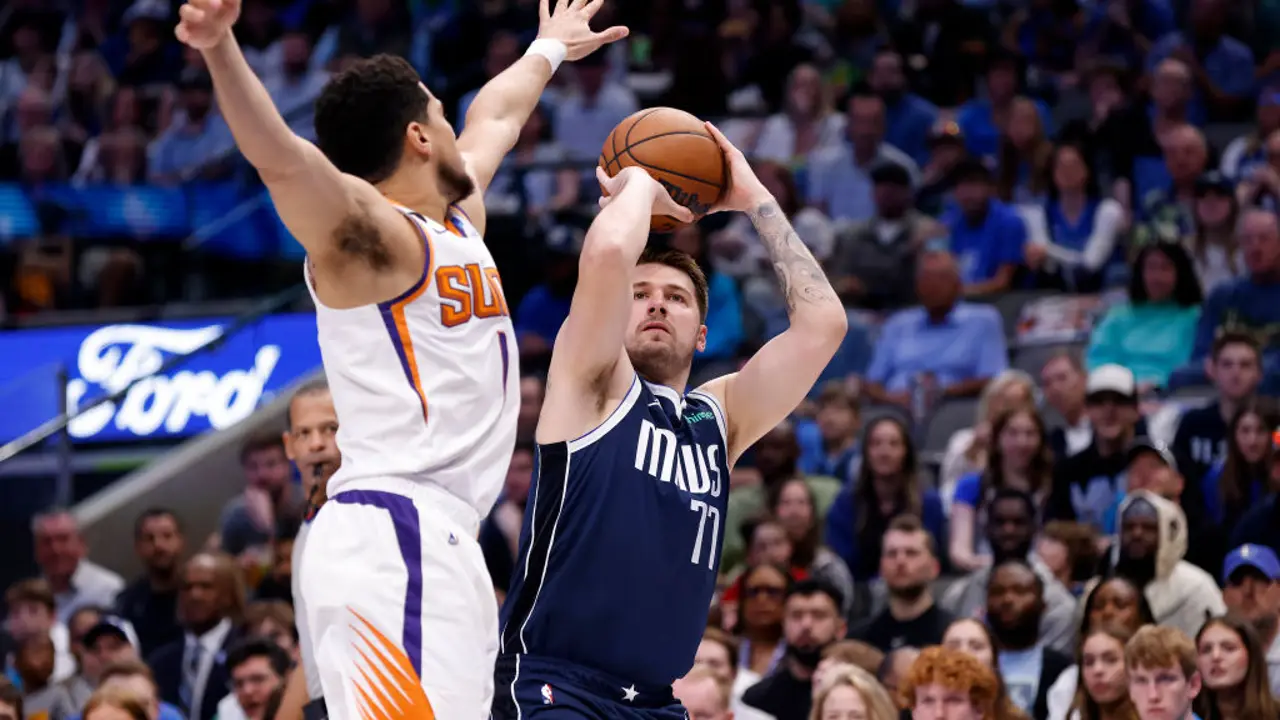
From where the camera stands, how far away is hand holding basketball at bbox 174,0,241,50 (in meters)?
4.19

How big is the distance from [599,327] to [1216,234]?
8.10m

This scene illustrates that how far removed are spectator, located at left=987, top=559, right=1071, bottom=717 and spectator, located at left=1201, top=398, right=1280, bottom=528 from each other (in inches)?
52.6

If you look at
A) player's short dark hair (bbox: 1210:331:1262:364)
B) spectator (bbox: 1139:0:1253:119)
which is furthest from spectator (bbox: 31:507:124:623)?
spectator (bbox: 1139:0:1253:119)

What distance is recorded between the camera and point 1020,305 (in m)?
13.4

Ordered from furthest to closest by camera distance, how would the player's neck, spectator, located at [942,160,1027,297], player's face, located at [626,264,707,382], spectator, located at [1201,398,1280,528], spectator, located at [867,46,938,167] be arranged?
spectator, located at [867,46,938,167] → spectator, located at [942,160,1027,297] → spectator, located at [1201,398,1280,528] → player's face, located at [626,264,707,382] → the player's neck

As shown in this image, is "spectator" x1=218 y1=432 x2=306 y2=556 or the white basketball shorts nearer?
the white basketball shorts

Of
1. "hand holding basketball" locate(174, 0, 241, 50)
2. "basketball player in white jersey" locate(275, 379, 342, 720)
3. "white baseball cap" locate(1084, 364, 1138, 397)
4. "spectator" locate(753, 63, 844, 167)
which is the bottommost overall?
"spectator" locate(753, 63, 844, 167)

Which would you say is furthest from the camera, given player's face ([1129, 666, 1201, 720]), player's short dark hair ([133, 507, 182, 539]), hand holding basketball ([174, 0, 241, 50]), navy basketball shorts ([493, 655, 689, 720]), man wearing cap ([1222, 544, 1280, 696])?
player's short dark hair ([133, 507, 182, 539])

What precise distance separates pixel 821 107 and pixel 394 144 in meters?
10.4

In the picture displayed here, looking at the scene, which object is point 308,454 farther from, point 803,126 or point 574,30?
point 803,126

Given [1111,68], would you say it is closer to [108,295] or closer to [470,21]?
[470,21]

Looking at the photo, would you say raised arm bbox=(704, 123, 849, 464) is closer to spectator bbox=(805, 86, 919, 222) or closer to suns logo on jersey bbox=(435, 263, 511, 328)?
suns logo on jersey bbox=(435, 263, 511, 328)

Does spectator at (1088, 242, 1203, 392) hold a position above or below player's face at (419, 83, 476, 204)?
below

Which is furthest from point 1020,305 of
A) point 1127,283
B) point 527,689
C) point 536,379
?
point 527,689
